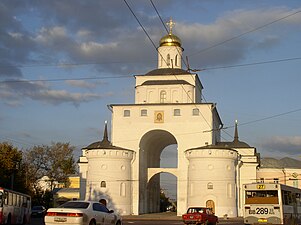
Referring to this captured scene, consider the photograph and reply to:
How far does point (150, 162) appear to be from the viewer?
65.8 metres

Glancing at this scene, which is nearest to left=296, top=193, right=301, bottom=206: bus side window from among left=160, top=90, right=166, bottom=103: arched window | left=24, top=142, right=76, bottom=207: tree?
left=160, top=90, right=166, bottom=103: arched window

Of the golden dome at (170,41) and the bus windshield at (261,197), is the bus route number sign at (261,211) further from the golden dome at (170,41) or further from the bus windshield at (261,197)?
the golden dome at (170,41)

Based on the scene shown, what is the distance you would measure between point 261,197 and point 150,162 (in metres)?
40.2

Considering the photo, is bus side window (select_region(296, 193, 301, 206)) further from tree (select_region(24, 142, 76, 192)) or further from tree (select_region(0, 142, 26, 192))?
tree (select_region(24, 142, 76, 192))

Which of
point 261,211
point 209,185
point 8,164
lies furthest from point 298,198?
point 8,164

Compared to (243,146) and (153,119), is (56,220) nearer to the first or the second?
(153,119)

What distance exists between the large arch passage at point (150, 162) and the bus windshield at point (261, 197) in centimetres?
3308

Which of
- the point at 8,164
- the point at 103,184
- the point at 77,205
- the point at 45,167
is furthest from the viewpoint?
the point at 45,167

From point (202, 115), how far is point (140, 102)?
809cm

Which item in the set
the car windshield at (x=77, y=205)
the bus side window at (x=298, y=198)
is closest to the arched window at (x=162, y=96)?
the bus side window at (x=298, y=198)

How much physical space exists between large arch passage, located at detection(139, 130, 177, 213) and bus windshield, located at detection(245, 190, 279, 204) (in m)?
33.1

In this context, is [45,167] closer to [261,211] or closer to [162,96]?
[162,96]

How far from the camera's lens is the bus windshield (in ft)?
84.3

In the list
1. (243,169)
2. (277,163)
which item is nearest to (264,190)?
(243,169)
